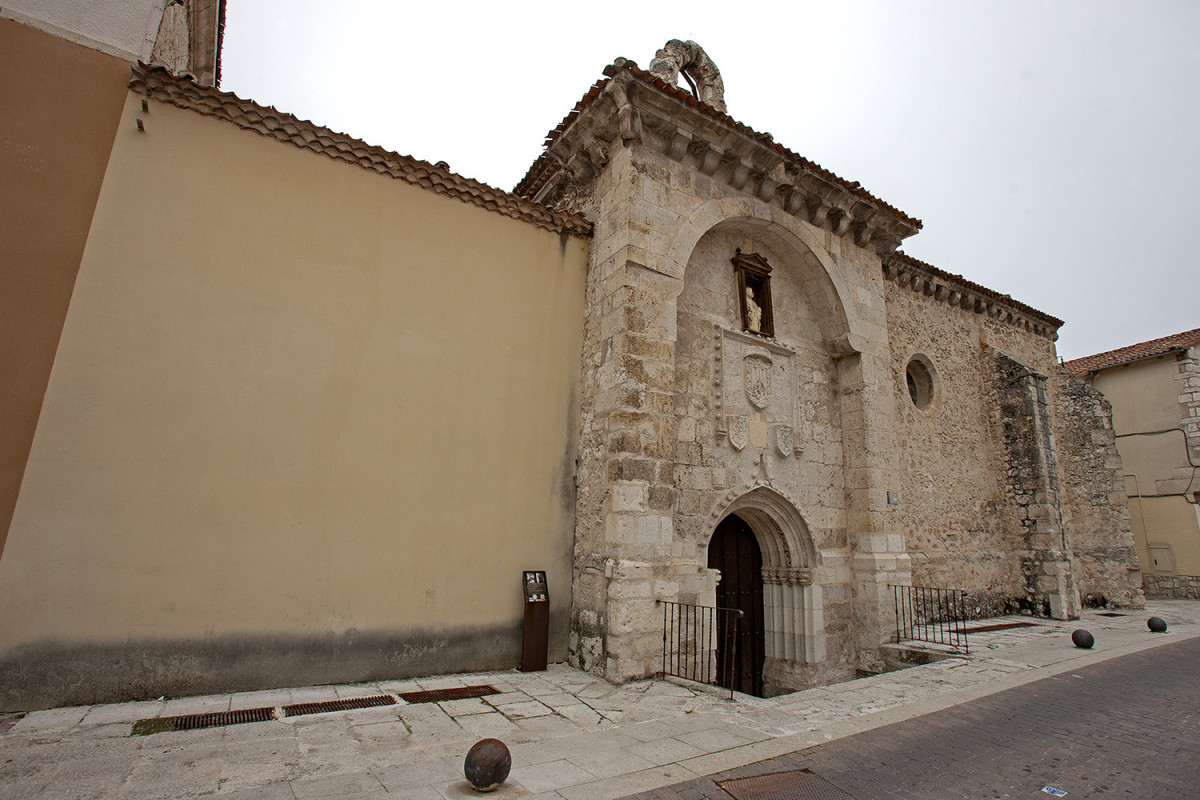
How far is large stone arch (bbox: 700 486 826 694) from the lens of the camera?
7344 millimetres

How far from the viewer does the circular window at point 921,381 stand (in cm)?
1116

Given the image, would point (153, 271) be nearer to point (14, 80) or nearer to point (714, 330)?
point (14, 80)

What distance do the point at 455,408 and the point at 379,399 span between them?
749mm

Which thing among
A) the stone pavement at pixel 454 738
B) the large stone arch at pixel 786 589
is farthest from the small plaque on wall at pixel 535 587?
the large stone arch at pixel 786 589

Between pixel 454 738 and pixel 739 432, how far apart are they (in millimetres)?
4591

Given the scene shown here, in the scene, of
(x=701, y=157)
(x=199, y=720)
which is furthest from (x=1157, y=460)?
(x=199, y=720)

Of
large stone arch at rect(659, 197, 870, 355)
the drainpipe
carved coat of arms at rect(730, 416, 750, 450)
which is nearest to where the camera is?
carved coat of arms at rect(730, 416, 750, 450)

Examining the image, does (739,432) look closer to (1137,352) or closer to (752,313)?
(752,313)

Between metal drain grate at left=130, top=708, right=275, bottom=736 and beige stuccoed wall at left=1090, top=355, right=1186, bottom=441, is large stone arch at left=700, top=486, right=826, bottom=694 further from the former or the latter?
beige stuccoed wall at left=1090, top=355, right=1186, bottom=441

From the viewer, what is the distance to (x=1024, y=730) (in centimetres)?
437

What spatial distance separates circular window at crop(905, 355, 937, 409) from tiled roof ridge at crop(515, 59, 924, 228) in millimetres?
3152

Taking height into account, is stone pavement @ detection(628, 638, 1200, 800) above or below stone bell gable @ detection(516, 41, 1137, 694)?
below

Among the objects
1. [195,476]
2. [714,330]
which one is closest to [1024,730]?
[714,330]

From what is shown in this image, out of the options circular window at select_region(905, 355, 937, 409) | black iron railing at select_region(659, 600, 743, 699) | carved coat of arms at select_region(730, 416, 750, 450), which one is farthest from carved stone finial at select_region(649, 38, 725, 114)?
black iron railing at select_region(659, 600, 743, 699)
